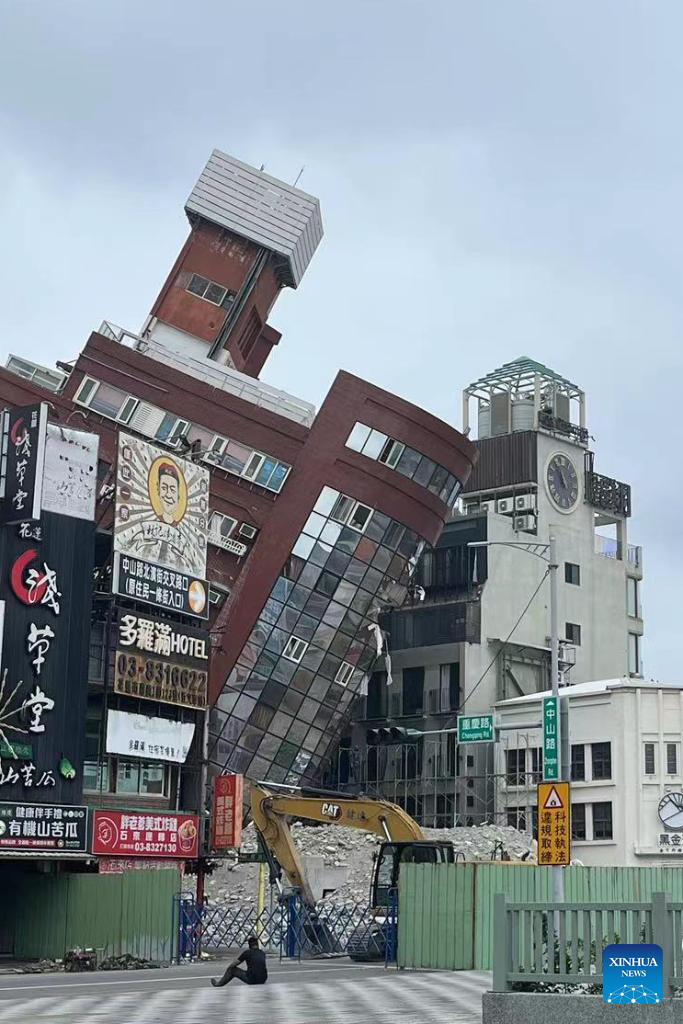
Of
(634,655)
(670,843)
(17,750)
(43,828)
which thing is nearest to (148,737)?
(43,828)

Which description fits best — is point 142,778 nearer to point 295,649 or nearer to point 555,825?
point 295,649

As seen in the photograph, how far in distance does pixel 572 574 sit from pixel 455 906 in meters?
58.1

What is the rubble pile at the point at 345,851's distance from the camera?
69.2 meters

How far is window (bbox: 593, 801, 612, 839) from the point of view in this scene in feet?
254

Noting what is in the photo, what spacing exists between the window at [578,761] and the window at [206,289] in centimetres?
3121

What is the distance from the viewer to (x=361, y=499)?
253 ft

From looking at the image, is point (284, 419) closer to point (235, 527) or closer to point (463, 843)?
point (235, 527)

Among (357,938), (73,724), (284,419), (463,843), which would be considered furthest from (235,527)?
(357,938)

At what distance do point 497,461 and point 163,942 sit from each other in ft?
191

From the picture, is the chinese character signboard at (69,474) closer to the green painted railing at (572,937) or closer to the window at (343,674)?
the window at (343,674)

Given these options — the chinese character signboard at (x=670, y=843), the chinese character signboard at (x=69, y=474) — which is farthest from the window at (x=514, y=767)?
the chinese character signboard at (x=69, y=474)

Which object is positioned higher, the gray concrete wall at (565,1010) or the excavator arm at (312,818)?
the excavator arm at (312,818)

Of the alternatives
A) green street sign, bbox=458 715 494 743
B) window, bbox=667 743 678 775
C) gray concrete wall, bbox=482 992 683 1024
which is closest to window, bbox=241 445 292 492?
window, bbox=667 743 678 775

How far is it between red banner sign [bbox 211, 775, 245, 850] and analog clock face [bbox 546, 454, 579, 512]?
4492 cm
